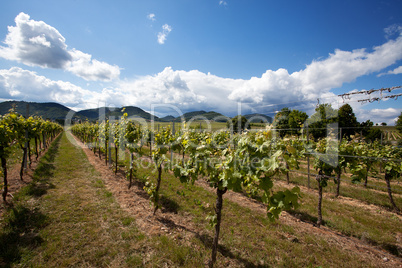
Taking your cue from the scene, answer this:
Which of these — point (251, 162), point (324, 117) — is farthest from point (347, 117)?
point (251, 162)

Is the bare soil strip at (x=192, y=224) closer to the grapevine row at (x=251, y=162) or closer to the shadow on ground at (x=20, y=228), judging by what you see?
the grapevine row at (x=251, y=162)

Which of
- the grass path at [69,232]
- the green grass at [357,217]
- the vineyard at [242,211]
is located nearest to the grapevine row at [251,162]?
the vineyard at [242,211]

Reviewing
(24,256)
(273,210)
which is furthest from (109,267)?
(273,210)

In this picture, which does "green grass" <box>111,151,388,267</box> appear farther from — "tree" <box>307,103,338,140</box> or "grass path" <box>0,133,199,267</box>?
"tree" <box>307,103,338,140</box>

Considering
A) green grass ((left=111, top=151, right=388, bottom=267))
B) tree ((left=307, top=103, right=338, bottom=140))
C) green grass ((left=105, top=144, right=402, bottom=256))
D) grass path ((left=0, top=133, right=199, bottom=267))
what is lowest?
green grass ((left=105, top=144, right=402, bottom=256))

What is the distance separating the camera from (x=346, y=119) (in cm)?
3584

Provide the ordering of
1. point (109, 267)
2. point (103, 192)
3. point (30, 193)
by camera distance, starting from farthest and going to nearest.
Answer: point (103, 192) → point (30, 193) → point (109, 267)

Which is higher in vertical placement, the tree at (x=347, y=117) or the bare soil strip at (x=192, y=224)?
the tree at (x=347, y=117)

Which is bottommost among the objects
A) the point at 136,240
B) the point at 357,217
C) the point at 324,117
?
the point at 357,217

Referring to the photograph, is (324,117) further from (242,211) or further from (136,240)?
(136,240)

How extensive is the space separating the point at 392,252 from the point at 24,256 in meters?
7.85

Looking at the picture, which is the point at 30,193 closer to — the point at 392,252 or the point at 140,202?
the point at 140,202

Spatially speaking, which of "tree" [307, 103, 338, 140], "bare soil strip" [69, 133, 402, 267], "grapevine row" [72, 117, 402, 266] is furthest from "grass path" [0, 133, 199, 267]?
"tree" [307, 103, 338, 140]

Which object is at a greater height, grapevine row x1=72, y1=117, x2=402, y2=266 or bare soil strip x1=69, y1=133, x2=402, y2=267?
grapevine row x1=72, y1=117, x2=402, y2=266
